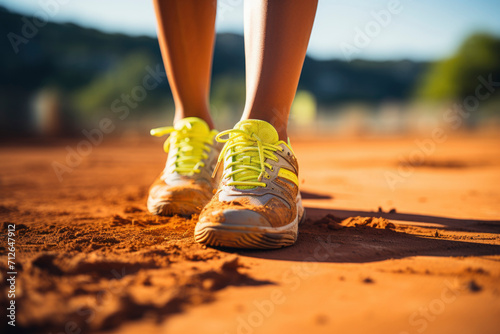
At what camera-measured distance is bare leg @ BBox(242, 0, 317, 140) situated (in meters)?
1.36

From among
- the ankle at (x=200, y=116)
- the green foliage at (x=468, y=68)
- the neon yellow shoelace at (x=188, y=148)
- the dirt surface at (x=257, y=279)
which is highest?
the green foliage at (x=468, y=68)

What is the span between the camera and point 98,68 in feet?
163

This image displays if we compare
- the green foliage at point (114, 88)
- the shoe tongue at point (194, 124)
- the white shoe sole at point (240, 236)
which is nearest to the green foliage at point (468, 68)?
the green foliage at point (114, 88)

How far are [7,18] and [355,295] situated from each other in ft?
167

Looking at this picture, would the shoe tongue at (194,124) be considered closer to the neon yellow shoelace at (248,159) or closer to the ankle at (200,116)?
the ankle at (200,116)

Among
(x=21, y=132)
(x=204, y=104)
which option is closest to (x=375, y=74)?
(x=21, y=132)

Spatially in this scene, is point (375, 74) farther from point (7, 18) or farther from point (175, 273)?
point (175, 273)

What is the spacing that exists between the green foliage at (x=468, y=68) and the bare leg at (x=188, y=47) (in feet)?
116

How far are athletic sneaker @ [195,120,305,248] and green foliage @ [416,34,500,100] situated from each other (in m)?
35.7

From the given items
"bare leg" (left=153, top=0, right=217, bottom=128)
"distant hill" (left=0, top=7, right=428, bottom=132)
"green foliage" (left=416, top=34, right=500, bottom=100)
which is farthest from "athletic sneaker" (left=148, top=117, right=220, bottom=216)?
"green foliage" (left=416, top=34, right=500, bottom=100)

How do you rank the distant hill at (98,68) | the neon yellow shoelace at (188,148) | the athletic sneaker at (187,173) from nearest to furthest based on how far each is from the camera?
the athletic sneaker at (187,173) < the neon yellow shoelace at (188,148) < the distant hill at (98,68)

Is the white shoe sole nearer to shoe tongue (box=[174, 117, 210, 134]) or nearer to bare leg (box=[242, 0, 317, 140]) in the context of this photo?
bare leg (box=[242, 0, 317, 140])

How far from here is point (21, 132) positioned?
48.3ft

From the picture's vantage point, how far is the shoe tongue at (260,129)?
1378 millimetres
